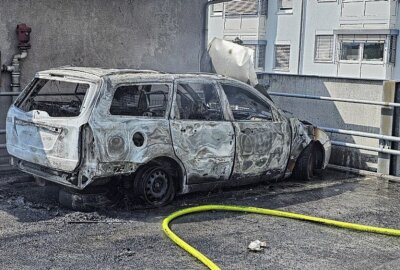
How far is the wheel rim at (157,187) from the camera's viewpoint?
7.16m

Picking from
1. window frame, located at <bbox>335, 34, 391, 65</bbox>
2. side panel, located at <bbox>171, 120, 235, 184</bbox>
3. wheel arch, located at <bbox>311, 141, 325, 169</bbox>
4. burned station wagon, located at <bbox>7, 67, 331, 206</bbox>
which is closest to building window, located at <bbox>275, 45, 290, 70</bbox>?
window frame, located at <bbox>335, 34, 391, 65</bbox>

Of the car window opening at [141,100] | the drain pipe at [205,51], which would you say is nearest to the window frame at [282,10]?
the drain pipe at [205,51]

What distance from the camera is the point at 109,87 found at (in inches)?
268

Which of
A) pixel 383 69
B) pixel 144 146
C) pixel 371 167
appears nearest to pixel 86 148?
pixel 144 146

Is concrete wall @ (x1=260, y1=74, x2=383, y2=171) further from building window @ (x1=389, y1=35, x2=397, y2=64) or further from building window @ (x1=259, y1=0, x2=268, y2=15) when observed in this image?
building window @ (x1=259, y1=0, x2=268, y2=15)

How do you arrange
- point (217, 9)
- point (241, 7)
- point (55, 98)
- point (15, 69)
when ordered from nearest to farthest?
point (55, 98) → point (15, 69) → point (241, 7) → point (217, 9)

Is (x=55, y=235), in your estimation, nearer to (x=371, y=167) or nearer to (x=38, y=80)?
(x=38, y=80)

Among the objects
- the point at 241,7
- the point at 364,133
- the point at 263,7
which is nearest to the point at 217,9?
the point at 241,7

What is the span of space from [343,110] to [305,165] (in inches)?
67.4

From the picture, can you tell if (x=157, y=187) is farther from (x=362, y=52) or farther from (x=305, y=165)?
→ (x=362, y=52)

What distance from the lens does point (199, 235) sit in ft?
20.6

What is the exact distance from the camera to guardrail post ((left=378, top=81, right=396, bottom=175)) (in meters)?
9.46

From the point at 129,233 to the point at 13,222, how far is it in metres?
1.37

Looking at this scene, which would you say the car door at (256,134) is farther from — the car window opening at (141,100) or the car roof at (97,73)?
the car window opening at (141,100)
